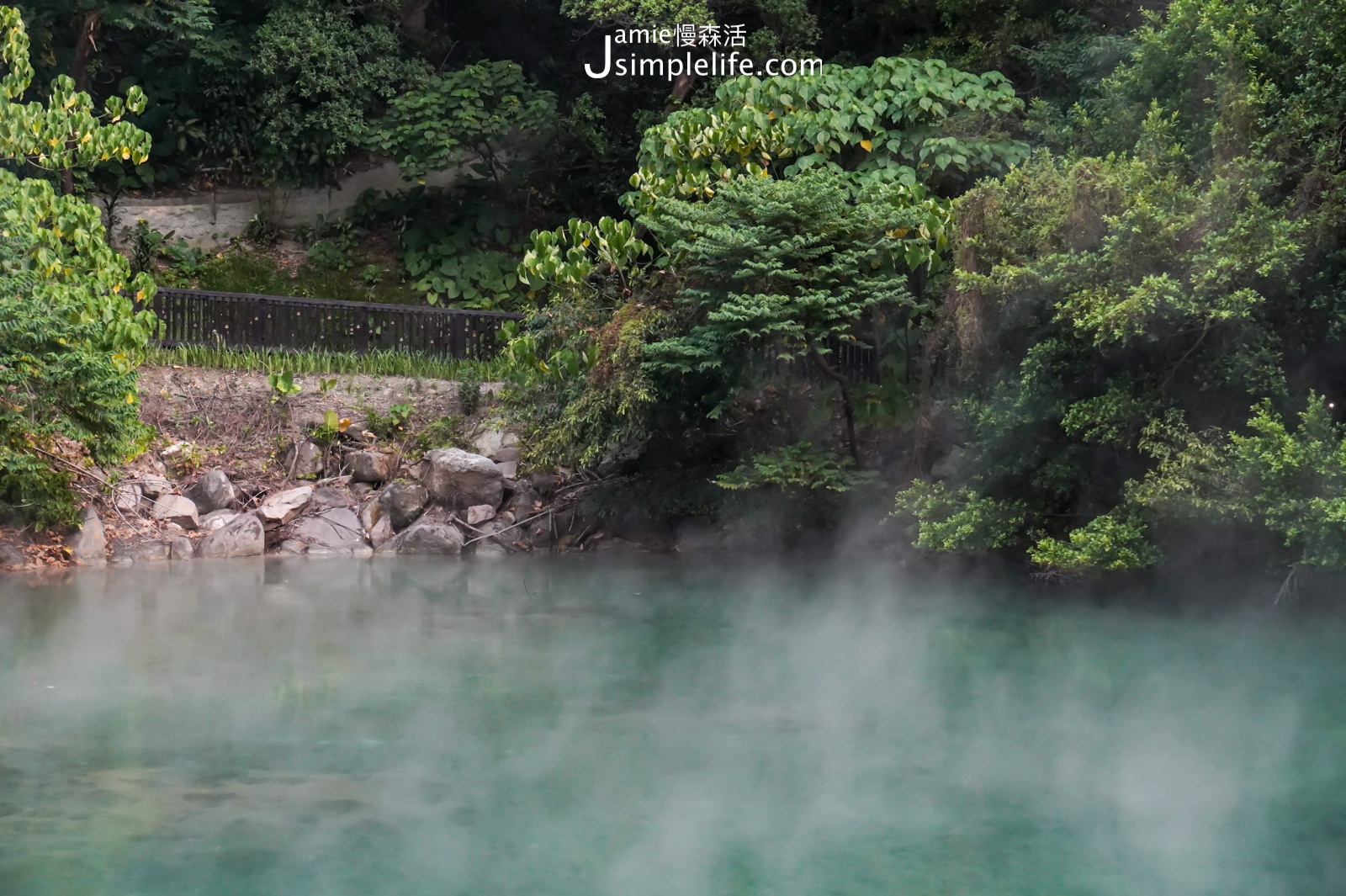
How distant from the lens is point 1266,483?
9156mm

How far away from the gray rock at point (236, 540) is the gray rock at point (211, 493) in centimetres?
45

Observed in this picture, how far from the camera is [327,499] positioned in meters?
14.5

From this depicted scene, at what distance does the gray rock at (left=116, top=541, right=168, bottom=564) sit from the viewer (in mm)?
12922

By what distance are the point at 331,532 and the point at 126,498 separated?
2022 mm

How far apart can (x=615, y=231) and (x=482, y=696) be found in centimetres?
623

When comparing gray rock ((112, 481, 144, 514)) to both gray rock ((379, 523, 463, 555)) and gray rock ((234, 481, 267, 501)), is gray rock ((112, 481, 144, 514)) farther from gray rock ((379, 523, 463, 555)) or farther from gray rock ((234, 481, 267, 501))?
gray rock ((379, 523, 463, 555))

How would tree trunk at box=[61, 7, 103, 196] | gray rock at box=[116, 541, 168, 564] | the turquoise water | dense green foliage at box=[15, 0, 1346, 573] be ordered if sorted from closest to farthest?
the turquoise water → dense green foliage at box=[15, 0, 1346, 573] → gray rock at box=[116, 541, 168, 564] → tree trunk at box=[61, 7, 103, 196]

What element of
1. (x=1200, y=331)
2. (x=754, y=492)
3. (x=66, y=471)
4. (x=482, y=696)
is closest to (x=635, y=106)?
(x=754, y=492)

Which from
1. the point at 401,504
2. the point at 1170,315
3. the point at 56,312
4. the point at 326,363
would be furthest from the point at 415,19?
the point at 1170,315

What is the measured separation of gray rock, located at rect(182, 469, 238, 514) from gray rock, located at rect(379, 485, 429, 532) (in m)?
1.57

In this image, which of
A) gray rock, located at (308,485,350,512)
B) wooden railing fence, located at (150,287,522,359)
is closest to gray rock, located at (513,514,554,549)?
gray rock, located at (308,485,350,512)

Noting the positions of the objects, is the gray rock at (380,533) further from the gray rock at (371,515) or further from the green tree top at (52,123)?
the green tree top at (52,123)

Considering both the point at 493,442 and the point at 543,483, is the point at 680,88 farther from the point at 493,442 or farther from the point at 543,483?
the point at 543,483

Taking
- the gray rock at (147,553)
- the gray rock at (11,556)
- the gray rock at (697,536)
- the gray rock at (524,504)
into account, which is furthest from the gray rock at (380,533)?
the gray rock at (11,556)
